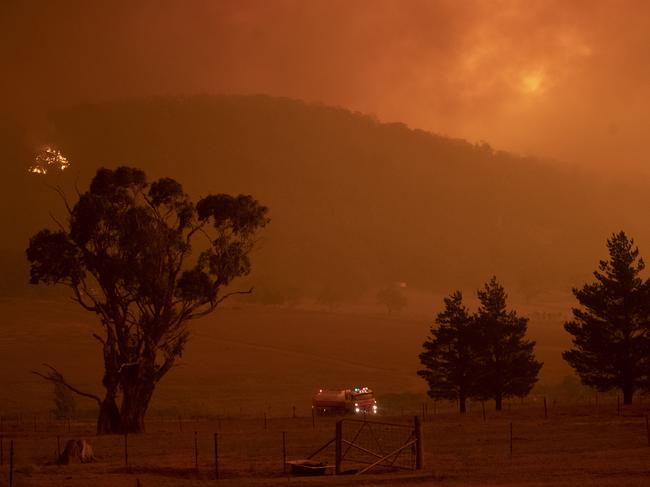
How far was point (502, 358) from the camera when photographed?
50719 millimetres

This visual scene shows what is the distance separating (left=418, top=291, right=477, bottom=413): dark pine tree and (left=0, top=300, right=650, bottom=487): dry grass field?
198 centimetres

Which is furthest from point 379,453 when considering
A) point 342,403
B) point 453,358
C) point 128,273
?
point 453,358

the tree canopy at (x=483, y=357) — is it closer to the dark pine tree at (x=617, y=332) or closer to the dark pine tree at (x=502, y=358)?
the dark pine tree at (x=502, y=358)

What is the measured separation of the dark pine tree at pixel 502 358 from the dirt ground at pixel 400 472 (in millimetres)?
3952

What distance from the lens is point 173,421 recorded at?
49250 mm

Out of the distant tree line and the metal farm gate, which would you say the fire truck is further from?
the metal farm gate

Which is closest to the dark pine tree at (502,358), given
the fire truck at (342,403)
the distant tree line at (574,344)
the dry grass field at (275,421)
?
the distant tree line at (574,344)

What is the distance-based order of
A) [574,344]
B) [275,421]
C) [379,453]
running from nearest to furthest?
[379,453] < [275,421] < [574,344]

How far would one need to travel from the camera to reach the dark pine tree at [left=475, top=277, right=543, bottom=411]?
164ft

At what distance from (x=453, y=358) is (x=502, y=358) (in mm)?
3158

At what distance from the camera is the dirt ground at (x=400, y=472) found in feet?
→ 74.4

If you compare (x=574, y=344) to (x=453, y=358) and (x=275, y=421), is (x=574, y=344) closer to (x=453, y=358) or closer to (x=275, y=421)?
(x=453, y=358)

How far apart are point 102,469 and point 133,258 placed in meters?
19.5

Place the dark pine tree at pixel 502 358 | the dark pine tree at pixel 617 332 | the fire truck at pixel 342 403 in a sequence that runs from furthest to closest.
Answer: the fire truck at pixel 342 403 → the dark pine tree at pixel 502 358 → the dark pine tree at pixel 617 332
